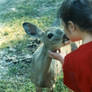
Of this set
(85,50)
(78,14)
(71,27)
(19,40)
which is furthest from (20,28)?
(85,50)

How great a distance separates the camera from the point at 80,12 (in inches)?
111

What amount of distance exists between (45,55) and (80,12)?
5.20 feet

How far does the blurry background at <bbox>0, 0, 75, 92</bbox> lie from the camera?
559 cm

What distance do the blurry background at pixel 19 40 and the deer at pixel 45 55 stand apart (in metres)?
0.75

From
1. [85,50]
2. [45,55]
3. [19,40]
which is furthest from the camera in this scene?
[19,40]

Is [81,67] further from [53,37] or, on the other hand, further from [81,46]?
[53,37]

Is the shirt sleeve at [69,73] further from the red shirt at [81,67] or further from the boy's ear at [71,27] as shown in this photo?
the boy's ear at [71,27]

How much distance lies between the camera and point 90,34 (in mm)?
2871

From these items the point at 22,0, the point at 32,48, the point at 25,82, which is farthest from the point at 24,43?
the point at 22,0

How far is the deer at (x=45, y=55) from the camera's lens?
4.12 meters

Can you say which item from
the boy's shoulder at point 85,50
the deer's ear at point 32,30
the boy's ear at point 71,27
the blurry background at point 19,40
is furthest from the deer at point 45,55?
the boy's shoulder at point 85,50

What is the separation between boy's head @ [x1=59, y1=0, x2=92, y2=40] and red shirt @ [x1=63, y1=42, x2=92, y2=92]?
0.57 feet

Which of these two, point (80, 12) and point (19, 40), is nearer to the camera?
point (80, 12)

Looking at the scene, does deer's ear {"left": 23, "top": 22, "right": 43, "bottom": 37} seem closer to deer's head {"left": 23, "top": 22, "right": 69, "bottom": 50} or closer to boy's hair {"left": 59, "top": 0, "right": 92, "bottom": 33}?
deer's head {"left": 23, "top": 22, "right": 69, "bottom": 50}
